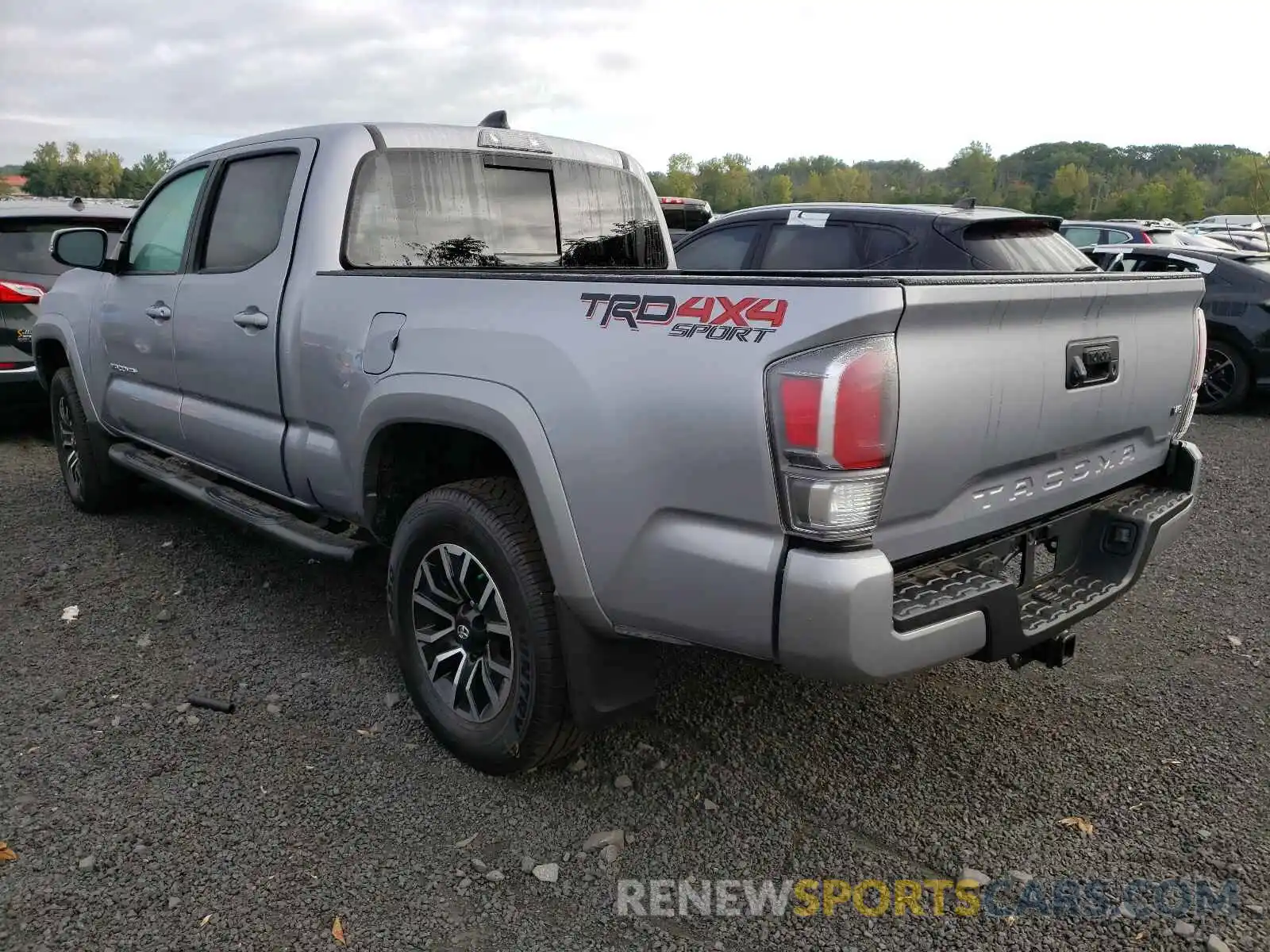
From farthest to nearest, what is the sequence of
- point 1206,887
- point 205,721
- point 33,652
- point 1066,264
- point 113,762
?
point 1066,264
point 33,652
point 205,721
point 113,762
point 1206,887

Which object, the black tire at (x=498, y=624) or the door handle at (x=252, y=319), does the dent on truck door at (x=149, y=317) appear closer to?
the door handle at (x=252, y=319)

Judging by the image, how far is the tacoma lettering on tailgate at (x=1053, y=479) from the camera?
2.44 meters

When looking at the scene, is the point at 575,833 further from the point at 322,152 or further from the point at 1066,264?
the point at 1066,264

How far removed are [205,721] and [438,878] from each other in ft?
4.16

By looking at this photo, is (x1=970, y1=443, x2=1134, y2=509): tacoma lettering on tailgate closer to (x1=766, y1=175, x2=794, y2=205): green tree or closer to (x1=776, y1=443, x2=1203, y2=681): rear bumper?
(x1=776, y1=443, x2=1203, y2=681): rear bumper

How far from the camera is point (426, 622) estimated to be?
310 centimetres

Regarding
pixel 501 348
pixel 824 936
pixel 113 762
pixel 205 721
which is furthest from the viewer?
pixel 205 721

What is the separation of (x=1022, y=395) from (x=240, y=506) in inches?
118

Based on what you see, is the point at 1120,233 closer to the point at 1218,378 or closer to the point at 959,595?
the point at 1218,378

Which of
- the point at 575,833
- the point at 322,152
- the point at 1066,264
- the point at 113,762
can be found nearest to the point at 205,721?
the point at 113,762

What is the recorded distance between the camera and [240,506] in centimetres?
393

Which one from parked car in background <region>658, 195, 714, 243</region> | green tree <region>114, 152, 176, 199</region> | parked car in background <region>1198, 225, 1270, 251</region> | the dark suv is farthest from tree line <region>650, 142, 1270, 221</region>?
the dark suv

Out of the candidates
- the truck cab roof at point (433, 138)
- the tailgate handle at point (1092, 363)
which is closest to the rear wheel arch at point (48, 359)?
the truck cab roof at point (433, 138)

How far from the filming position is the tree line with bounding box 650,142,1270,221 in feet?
299
